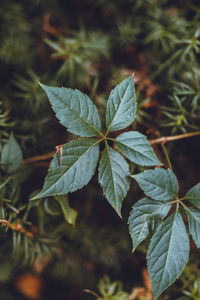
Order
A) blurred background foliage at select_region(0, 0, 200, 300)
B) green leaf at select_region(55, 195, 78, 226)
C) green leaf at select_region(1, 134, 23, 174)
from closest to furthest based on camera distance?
green leaf at select_region(55, 195, 78, 226) → green leaf at select_region(1, 134, 23, 174) → blurred background foliage at select_region(0, 0, 200, 300)

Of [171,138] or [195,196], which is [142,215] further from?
[171,138]

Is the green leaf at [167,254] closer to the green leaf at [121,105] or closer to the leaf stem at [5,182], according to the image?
the green leaf at [121,105]

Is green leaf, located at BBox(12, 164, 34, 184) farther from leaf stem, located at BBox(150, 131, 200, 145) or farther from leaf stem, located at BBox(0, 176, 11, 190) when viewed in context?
leaf stem, located at BBox(150, 131, 200, 145)

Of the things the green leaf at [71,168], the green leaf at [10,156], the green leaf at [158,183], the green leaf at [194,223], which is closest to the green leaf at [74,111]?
the green leaf at [71,168]

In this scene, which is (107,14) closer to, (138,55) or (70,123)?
(138,55)

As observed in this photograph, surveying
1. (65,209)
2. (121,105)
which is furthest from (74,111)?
(65,209)

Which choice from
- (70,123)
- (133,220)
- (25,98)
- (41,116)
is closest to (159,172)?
(133,220)

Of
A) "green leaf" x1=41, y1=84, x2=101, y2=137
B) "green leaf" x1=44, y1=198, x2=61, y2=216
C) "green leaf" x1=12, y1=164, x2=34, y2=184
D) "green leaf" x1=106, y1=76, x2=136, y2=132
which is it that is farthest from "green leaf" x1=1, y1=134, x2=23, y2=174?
"green leaf" x1=106, y1=76, x2=136, y2=132
